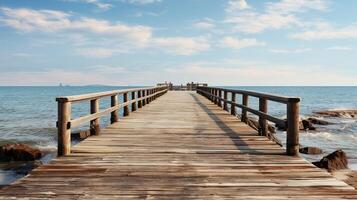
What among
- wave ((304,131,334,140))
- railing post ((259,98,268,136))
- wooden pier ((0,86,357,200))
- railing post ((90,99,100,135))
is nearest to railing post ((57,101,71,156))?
wooden pier ((0,86,357,200))

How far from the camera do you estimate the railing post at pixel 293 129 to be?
6.65 metres

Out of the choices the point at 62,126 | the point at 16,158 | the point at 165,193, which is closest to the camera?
the point at 165,193

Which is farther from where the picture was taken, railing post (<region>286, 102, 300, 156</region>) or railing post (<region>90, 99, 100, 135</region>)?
railing post (<region>90, 99, 100, 135</region>)

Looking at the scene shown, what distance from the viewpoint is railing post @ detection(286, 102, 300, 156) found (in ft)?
21.8

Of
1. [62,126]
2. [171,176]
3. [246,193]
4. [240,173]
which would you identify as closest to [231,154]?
[240,173]

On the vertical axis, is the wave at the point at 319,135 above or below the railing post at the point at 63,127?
below

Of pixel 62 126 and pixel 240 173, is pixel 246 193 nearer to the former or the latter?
pixel 240 173

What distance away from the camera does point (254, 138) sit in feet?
27.9

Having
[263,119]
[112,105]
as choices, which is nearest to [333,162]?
[263,119]

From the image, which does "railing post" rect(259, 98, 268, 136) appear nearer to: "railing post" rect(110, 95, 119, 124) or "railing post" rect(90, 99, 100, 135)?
"railing post" rect(90, 99, 100, 135)

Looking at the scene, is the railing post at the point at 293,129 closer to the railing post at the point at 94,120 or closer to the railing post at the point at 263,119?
the railing post at the point at 263,119

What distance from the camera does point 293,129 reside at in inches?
265

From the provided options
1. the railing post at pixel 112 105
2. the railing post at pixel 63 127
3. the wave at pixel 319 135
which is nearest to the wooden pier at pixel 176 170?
the railing post at pixel 63 127

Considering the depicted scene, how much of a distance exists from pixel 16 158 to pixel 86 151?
8.94 metres
